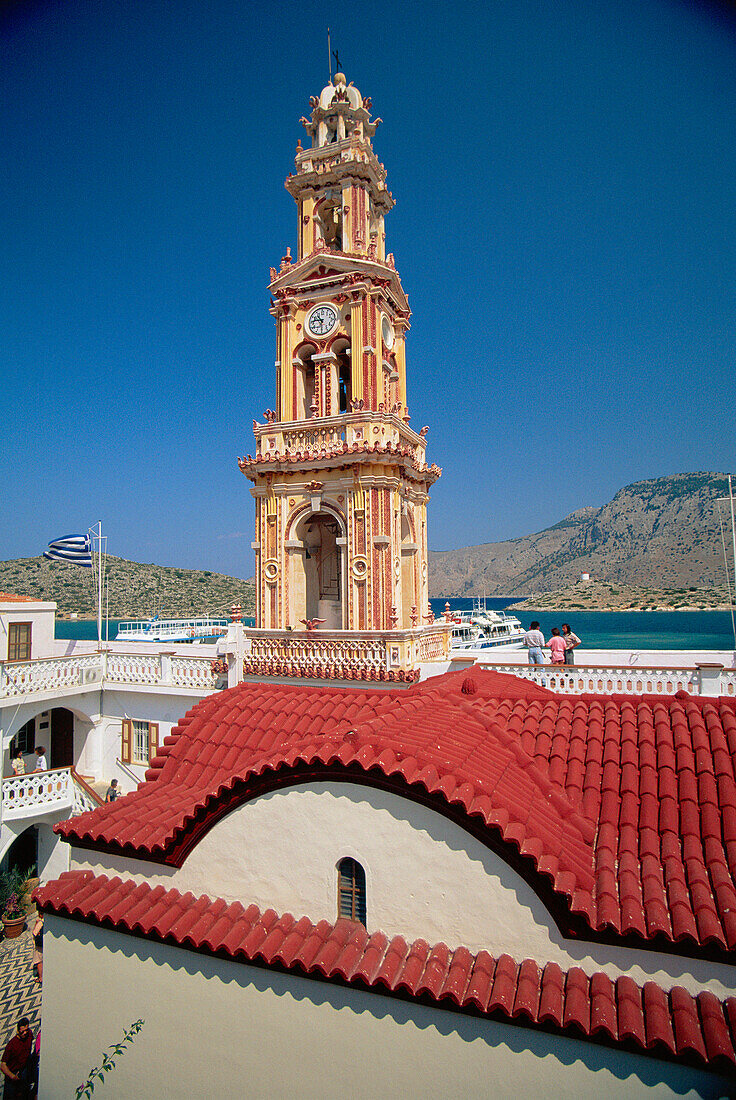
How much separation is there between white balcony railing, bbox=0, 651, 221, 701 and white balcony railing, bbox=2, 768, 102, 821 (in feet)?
7.16

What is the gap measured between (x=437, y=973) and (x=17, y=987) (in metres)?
12.4

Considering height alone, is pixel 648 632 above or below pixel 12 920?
below

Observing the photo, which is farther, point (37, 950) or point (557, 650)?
point (557, 650)

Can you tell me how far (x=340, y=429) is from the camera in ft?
50.8

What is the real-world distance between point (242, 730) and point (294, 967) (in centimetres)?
307

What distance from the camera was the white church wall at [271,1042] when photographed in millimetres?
4195

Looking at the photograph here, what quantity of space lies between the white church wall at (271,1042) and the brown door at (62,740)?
42.3 feet

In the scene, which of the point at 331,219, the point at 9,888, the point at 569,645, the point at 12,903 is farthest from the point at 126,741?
the point at 331,219

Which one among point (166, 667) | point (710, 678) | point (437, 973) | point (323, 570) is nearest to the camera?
point (437, 973)

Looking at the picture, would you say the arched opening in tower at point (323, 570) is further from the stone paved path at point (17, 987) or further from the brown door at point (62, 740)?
the stone paved path at point (17, 987)

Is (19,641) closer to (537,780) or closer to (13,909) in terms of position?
(13,909)

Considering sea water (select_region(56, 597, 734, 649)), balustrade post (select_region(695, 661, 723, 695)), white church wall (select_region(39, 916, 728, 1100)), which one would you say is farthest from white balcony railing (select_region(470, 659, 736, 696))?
sea water (select_region(56, 597, 734, 649))

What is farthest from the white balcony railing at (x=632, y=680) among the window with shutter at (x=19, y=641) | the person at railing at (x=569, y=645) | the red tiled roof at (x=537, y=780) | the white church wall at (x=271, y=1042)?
the window with shutter at (x=19, y=641)

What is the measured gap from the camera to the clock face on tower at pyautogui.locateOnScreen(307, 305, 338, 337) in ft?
53.9
